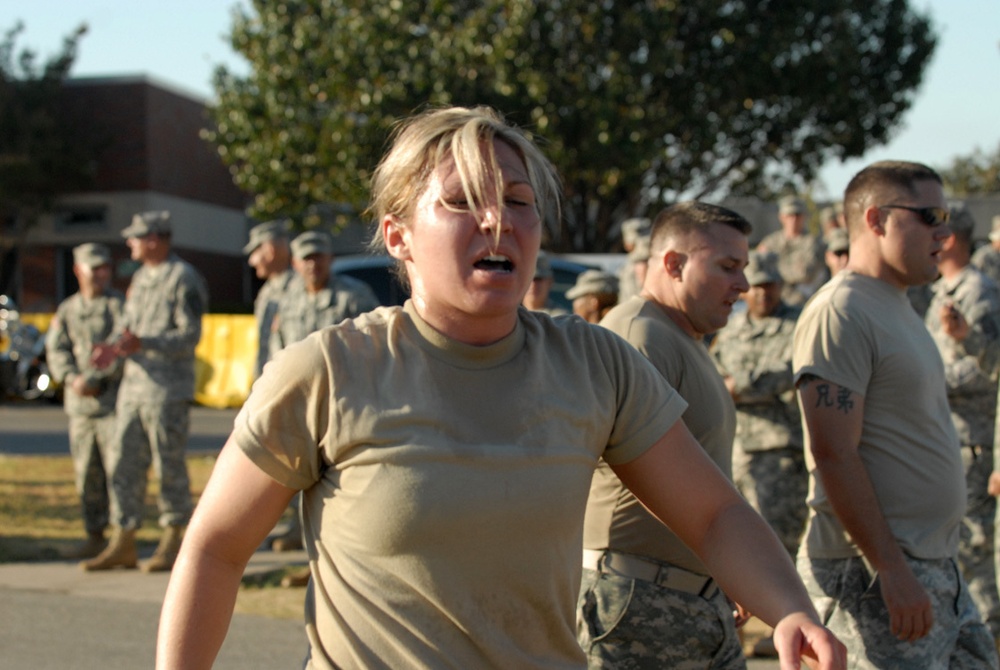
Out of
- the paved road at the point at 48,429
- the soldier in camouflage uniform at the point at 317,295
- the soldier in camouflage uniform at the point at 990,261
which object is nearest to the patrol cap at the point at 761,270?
the soldier in camouflage uniform at the point at 990,261

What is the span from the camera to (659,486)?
259 centimetres

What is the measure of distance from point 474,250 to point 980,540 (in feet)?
16.5

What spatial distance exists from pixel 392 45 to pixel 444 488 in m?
21.5

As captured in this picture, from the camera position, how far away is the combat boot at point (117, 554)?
8.94m

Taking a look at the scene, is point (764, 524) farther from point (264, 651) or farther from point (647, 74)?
point (647, 74)

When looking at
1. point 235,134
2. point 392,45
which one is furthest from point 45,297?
point 392,45

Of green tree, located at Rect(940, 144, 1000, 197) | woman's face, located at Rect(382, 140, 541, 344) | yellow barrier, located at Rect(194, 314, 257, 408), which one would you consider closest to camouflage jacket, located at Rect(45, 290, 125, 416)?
Result: woman's face, located at Rect(382, 140, 541, 344)

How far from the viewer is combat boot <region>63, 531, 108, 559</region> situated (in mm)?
9398

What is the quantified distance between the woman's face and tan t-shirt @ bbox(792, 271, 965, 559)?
1.79 metres

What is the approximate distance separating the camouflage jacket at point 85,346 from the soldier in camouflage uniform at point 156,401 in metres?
0.31

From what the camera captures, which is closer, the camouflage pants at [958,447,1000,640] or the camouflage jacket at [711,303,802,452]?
the camouflage pants at [958,447,1000,640]

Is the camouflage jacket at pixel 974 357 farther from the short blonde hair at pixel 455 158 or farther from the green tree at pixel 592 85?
the green tree at pixel 592 85

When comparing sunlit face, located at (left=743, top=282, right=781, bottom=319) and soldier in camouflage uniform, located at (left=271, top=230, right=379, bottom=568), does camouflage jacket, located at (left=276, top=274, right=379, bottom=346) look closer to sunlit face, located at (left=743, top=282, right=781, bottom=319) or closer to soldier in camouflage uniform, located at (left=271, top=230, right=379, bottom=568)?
soldier in camouflage uniform, located at (left=271, top=230, right=379, bottom=568)

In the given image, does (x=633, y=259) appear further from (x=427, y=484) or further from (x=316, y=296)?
(x=427, y=484)
